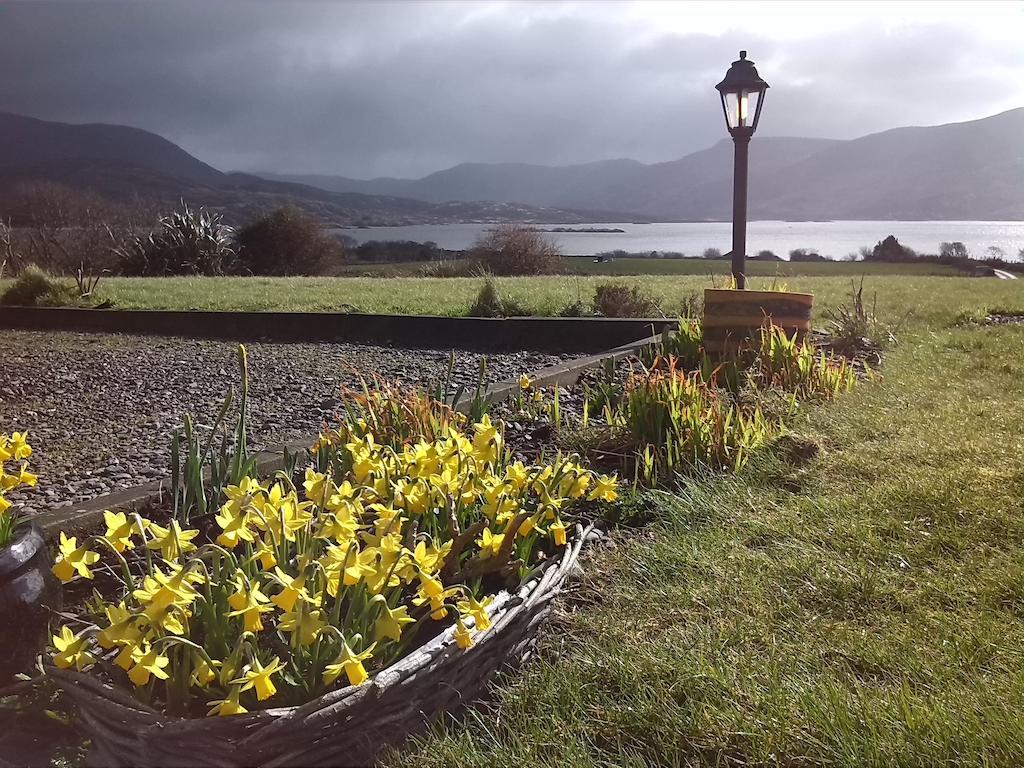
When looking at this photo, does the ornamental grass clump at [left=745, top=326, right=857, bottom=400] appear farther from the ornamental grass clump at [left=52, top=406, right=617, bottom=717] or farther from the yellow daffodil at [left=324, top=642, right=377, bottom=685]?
the yellow daffodil at [left=324, top=642, right=377, bottom=685]

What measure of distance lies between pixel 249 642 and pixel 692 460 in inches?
73.7

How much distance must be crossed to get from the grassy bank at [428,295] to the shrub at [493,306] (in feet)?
0.40

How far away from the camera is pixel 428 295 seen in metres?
10.1

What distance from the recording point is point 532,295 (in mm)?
9078

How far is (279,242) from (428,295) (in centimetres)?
1182

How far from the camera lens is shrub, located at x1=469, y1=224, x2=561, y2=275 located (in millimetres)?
17281

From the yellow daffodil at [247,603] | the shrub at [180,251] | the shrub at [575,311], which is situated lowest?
the yellow daffodil at [247,603]

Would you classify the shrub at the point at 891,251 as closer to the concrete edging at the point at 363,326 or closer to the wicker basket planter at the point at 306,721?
the concrete edging at the point at 363,326

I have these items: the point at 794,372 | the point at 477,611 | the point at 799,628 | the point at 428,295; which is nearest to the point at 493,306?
the point at 428,295

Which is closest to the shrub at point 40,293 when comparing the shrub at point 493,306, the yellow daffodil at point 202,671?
the shrub at point 493,306

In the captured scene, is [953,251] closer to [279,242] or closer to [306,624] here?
[279,242]

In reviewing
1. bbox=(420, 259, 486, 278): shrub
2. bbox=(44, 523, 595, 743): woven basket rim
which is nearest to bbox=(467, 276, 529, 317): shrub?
bbox=(44, 523, 595, 743): woven basket rim

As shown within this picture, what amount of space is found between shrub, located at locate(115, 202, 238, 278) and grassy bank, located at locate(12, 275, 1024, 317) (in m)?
3.74

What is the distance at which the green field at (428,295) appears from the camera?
873 cm
